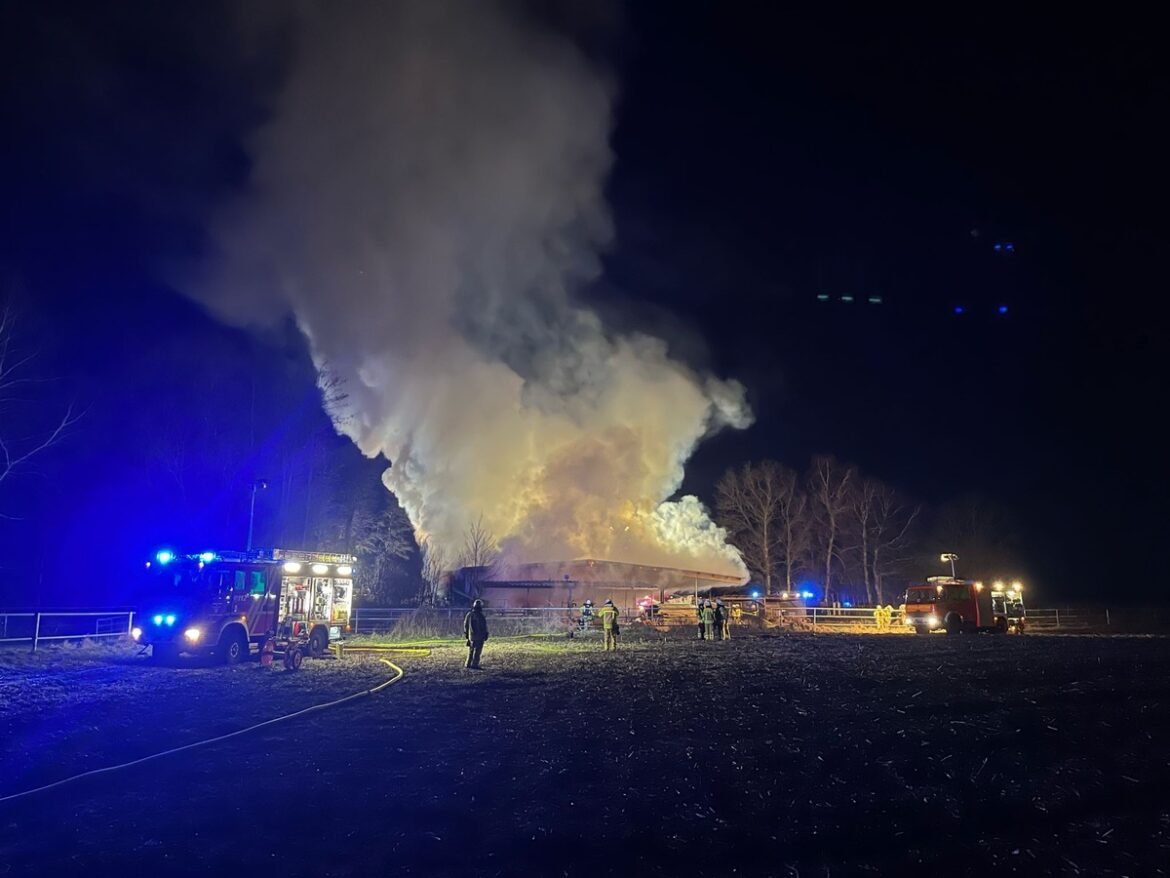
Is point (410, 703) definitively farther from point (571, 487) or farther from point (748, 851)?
point (571, 487)

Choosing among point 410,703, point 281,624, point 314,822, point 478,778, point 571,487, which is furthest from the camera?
point 571,487

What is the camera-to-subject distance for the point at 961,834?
6.49 metres

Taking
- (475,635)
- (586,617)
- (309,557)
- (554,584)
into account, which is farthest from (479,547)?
(475,635)

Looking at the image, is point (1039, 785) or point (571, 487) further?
point (571, 487)

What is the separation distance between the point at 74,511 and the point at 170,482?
19.8 ft

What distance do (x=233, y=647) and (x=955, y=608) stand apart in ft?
94.1

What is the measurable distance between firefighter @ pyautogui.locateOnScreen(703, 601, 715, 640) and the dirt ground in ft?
42.6

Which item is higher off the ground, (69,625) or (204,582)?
(204,582)

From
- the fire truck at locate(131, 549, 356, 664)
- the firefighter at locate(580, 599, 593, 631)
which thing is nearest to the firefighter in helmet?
the firefighter at locate(580, 599, 593, 631)

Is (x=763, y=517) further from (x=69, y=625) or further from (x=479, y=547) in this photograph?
(x=69, y=625)

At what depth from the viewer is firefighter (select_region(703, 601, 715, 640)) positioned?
2830cm

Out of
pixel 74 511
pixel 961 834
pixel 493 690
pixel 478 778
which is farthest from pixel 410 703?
pixel 74 511

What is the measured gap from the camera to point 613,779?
8.30 metres

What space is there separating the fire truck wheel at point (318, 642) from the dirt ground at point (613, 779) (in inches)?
283
